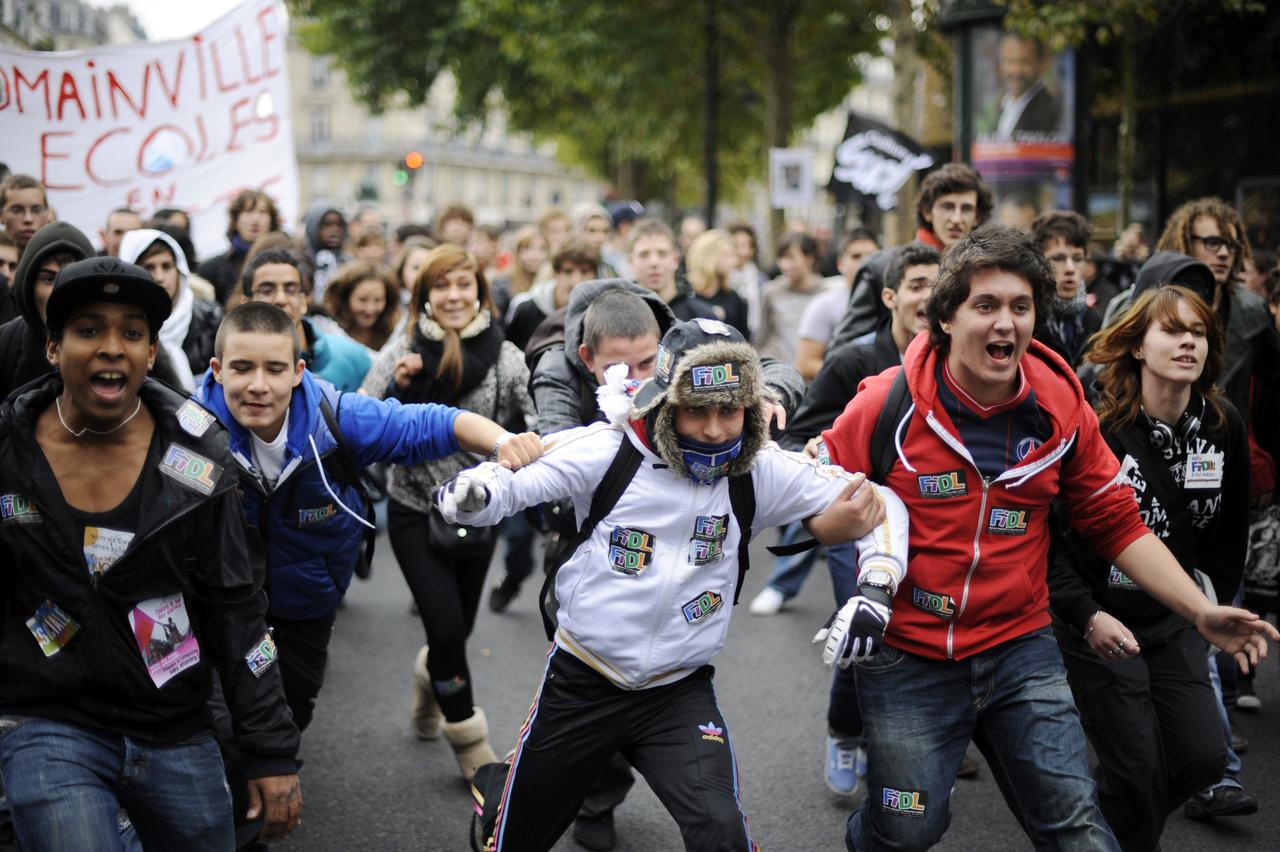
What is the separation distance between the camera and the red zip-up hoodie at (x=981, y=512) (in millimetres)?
3553

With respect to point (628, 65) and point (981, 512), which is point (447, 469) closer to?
point (981, 512)

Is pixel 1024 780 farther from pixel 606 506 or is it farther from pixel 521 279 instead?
pixel 521 279

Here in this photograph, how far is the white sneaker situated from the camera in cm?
777

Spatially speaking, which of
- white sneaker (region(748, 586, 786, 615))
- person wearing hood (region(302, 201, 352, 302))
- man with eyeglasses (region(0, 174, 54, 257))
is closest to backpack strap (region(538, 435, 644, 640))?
white sneaker (region(748, 586, 786, 615))

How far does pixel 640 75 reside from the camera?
24.5m

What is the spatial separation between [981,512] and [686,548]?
0.81 metres

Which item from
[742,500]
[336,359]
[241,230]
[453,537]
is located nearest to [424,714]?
[453,537]

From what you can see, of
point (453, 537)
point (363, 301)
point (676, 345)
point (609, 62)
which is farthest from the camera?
point (609, 62)

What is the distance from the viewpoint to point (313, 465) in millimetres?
4105

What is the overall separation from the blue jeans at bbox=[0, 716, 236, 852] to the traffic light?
68.1 feet

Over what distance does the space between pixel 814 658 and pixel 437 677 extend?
2509mm

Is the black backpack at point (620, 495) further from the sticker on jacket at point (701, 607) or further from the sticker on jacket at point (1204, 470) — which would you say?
the sticker on jacket at point (1204, 470)

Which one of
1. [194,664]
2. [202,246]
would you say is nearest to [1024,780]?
[194,664]

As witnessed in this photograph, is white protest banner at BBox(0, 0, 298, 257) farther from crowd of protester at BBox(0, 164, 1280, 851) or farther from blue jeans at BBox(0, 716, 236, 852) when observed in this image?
blue jeans at BBox(0, 716, 236, 852)
